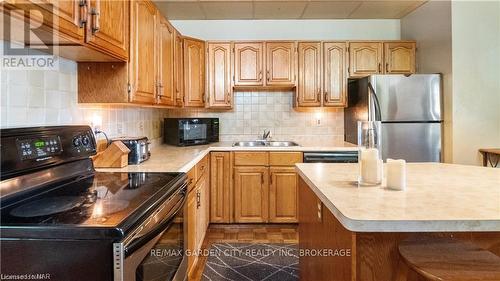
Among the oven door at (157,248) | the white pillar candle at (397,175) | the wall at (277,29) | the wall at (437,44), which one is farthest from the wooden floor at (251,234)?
the wall at (277,29)

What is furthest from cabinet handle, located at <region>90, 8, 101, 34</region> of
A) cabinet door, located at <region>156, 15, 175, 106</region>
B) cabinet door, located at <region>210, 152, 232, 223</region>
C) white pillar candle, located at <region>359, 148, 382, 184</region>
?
cabinet door, located at <region>210, 152, 232, 223</region>

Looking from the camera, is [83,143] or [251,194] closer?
[83,143]

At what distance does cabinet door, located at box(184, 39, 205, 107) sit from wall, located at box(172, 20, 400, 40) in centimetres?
45

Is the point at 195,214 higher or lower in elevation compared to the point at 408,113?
lower

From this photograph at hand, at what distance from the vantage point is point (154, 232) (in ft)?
4.17

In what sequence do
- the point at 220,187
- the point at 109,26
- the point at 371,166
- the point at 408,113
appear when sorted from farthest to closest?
the point at 220,187
the point at 408,113
the point at 109,26
the point at 371,166

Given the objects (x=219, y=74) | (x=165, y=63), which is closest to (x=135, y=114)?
(x=165, y=63)

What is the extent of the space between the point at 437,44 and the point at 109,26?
3156 millimetres

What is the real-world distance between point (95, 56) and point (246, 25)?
2.58 metres

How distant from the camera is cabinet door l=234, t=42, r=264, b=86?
3.74 meters

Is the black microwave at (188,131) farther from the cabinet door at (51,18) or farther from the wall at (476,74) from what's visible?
the wall at (476,74)

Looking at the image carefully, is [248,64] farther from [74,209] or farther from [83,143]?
[74,209]

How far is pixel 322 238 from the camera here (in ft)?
4.91

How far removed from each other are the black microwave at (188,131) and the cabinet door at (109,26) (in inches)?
62.6
